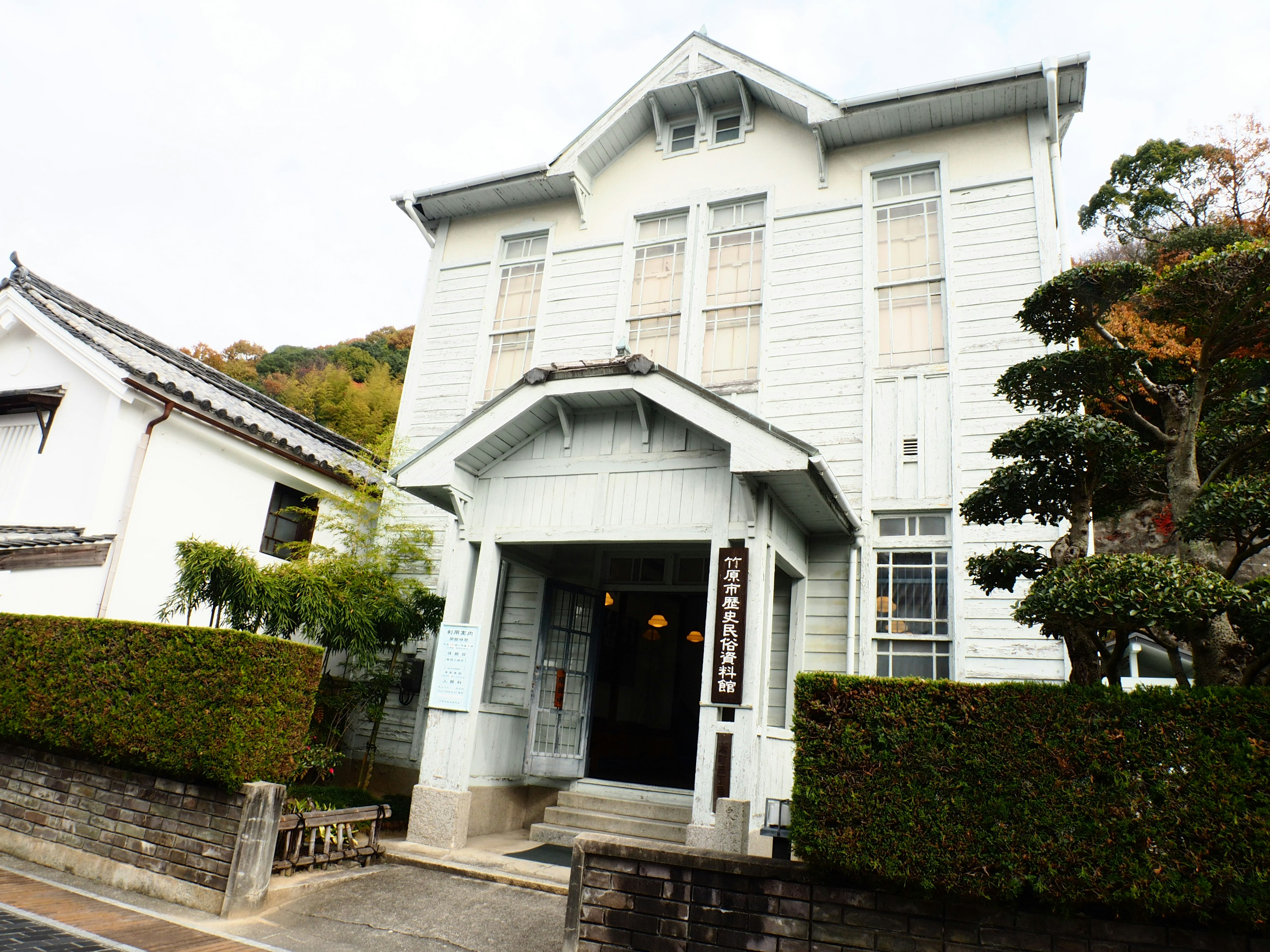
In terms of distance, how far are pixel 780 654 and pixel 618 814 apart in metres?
2.54

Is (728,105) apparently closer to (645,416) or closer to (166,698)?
(645,416)

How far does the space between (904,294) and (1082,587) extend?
20.2 ft

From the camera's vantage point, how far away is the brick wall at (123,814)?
5898 mm

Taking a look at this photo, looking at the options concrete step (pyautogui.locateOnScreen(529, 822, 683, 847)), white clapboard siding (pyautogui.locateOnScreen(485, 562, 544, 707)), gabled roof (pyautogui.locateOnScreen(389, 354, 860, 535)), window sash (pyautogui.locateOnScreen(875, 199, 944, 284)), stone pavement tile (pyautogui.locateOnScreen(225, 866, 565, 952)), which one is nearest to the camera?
stone pavement tile (pyautogui.locateOnScreen(225, 866, 565, 952))

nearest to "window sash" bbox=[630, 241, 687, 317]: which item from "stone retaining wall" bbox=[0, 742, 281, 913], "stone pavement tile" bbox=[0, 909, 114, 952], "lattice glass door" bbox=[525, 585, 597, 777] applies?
"lattice glass door" bbox=[525, 585, 597, 777]

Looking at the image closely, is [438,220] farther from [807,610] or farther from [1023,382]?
[1023,382]

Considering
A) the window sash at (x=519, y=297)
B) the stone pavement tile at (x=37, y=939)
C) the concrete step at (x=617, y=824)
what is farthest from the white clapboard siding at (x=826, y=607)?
the stone pavement tile at (x=37, y=939)

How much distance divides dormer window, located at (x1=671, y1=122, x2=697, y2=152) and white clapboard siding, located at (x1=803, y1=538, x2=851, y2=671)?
6.53m

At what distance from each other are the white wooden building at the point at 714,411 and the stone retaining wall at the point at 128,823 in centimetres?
195

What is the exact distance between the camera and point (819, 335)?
9.95m

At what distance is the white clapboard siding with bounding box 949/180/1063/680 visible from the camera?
807cm

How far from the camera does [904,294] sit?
9.82 meters

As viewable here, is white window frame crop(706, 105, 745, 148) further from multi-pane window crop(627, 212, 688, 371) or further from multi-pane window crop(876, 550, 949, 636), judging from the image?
multi-pane window crop(876, 550, 949, 636)

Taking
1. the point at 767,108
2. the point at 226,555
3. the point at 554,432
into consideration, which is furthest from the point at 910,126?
the point at 226,555
